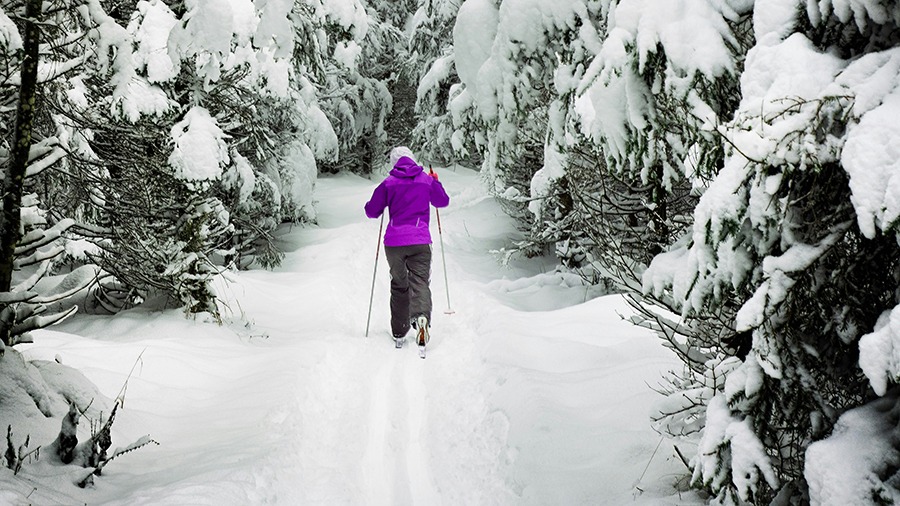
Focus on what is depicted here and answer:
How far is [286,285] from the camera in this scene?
10.9 metres

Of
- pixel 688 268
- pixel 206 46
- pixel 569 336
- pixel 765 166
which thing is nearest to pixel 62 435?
pixel 206 46

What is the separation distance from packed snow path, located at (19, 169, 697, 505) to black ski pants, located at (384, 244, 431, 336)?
0.43 m

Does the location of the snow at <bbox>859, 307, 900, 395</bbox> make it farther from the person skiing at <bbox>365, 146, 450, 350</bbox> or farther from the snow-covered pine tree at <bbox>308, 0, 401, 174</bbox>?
the snow-covered pine tree at <bbox>308, 0, 401, 174</bbox>

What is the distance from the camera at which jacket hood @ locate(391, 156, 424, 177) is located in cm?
802

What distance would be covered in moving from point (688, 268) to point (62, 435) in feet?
12.4

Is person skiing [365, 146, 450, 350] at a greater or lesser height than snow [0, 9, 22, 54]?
lesser

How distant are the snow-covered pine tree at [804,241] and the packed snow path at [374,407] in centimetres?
120

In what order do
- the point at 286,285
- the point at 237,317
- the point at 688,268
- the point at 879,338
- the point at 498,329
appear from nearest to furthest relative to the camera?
the point at 879,338
the point at 688,268
the point at 498,329
the point at 237,317
the point at 286,285

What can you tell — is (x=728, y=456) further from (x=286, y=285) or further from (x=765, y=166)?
(x=286, y=285)

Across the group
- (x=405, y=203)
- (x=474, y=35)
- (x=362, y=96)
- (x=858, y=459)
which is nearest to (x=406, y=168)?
(x=405, y=203)

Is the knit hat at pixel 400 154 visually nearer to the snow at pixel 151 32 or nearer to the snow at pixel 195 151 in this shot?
the snow at pixel 195 151

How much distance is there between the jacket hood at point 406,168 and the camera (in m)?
8.02

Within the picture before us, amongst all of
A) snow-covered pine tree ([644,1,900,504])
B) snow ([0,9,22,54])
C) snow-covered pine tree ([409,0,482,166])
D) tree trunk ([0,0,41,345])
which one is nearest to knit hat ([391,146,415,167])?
snow-covered pine tree ([409,0,482,166])

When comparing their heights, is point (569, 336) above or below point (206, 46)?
below
